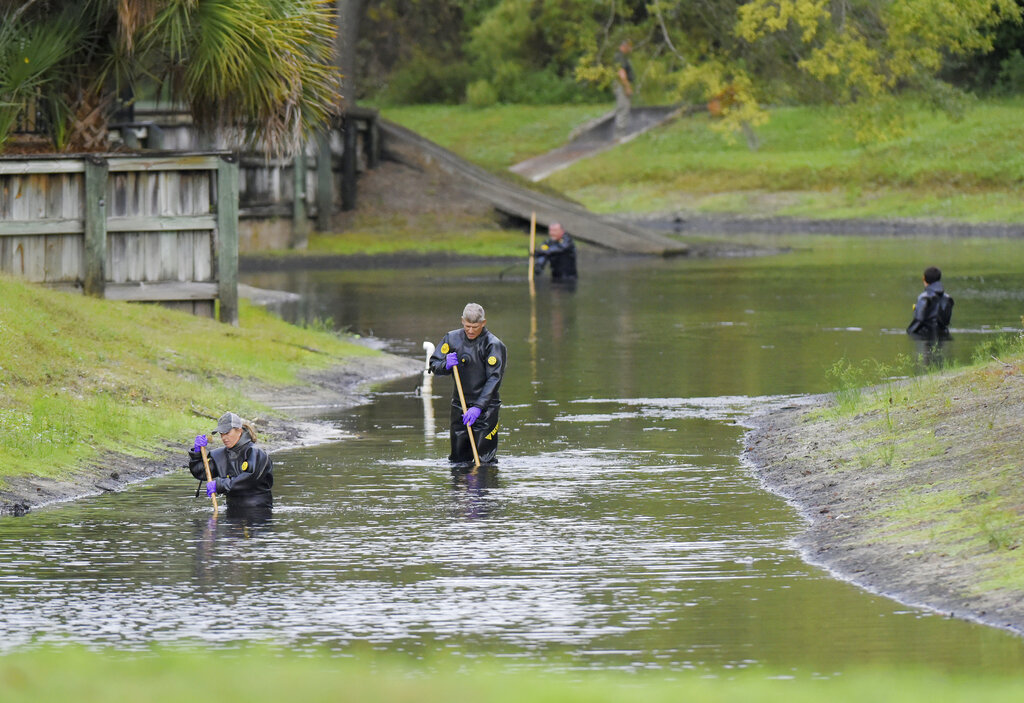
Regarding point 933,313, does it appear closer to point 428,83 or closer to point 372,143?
point 372,143

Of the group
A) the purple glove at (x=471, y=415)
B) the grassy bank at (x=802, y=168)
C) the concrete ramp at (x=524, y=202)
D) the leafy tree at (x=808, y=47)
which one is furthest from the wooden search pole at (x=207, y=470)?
the grassy bank at (x=802, y=168)

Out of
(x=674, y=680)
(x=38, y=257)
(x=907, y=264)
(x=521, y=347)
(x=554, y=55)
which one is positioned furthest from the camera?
(x=554, y=55)

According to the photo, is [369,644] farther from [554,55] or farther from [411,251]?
[554,55]

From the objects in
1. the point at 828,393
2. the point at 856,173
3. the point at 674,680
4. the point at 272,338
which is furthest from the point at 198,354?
the point at 856,173

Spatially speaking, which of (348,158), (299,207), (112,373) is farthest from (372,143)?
(112,373)

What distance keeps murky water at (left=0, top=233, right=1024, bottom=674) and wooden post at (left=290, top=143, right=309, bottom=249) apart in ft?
71.3

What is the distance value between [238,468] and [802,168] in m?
52.4

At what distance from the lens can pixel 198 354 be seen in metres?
20.4

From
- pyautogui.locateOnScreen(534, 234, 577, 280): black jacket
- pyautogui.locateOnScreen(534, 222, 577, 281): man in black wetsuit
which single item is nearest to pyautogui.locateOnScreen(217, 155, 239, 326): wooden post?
pyautogui.locateOnScreen(534, 222, 577, 281): man in black wetsuit

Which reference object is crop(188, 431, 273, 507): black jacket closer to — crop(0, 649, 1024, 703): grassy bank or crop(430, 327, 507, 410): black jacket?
crop(430, 327, 507, 410): black jacket

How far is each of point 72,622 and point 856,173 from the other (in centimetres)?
5498

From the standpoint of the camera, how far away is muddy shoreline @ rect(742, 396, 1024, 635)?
10.3 m

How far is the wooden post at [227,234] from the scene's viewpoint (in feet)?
75.3

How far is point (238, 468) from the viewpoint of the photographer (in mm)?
13383
